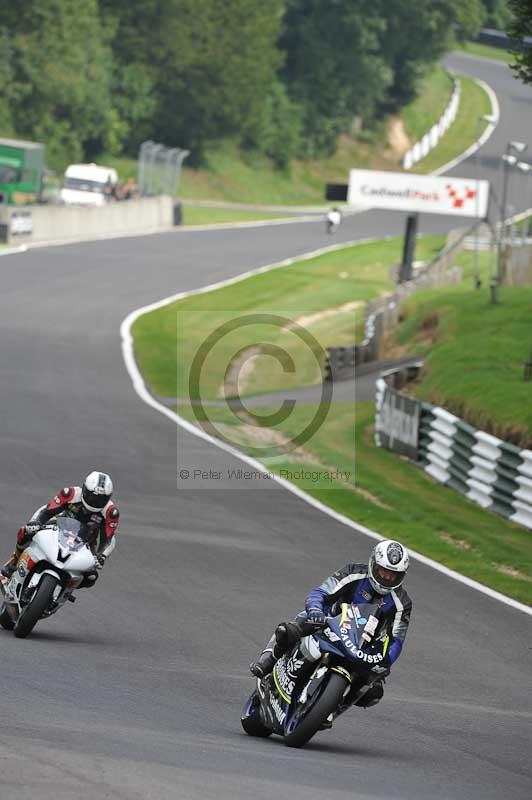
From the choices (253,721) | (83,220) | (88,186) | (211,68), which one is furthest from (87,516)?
(211,68)

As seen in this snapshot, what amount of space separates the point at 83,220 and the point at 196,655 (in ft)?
156

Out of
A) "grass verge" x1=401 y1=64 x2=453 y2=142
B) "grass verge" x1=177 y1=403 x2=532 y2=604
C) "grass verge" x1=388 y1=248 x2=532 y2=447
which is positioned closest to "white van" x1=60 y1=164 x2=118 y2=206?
"grass verge" x1=388 y1=248 x2=532 y2=447

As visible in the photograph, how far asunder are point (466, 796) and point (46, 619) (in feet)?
19.2

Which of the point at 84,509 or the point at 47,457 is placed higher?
the point at 84,509

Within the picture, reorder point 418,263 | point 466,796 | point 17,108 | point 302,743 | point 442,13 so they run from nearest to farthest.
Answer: point 466,796, point 302,743, point 418,263, point 17,108, point 442,13

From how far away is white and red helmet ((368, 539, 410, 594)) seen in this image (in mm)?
10273

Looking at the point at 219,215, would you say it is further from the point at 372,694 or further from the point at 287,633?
the point at 287,633

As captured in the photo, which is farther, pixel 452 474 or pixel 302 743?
pixel 452 474

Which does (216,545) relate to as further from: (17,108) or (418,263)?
(17,108)

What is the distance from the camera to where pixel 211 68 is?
301 ft

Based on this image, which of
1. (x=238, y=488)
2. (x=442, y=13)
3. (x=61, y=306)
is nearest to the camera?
(x=238, y=488)

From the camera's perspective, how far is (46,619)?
14.0 meters

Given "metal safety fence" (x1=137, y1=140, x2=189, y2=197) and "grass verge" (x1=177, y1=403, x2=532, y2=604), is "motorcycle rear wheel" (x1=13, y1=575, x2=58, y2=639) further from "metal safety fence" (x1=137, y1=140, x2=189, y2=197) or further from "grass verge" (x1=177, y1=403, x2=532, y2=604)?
"metal safety fence" (x1=137, y1=140, x2=189, y2=197)

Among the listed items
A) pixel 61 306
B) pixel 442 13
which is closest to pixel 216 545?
pixel 61 306
